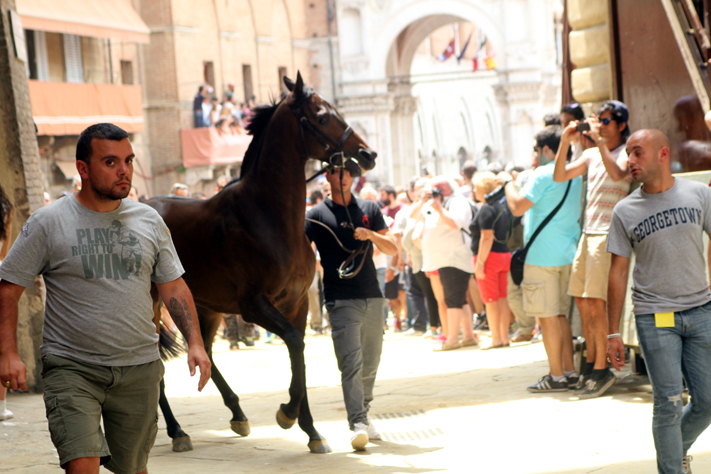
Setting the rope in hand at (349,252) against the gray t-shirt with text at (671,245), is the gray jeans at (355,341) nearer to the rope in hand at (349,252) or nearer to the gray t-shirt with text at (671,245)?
the rope in hand at (349,252)

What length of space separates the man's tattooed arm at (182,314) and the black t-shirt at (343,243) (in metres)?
2.29

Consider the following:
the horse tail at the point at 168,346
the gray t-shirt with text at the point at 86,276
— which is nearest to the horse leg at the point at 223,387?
the horse tail at the point at 168,346

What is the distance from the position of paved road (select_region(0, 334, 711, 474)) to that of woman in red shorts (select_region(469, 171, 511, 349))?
3.98ft

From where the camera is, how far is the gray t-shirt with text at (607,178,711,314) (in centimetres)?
460

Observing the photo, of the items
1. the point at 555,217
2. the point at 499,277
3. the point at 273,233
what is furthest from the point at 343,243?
the point at 499,277

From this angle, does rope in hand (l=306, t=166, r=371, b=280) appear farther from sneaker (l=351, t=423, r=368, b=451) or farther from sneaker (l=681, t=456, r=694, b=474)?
sneaker (l=681, t=456, r=694, b=474)

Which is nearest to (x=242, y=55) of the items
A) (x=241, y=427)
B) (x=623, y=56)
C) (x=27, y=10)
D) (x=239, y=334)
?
(x=27, y=10)

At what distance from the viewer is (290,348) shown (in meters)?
6.17

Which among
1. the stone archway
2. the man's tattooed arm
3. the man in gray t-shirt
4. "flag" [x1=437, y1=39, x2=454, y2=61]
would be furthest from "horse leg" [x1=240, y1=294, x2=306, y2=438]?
"flag" [x1=437, y1=39, x2=454, y2=61]

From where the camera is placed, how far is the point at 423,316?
1402 centimetres

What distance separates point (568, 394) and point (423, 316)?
638cm

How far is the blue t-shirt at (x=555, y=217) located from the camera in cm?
770

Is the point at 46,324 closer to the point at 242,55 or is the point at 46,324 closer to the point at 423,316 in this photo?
the point at 423,316

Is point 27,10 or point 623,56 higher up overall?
point 27,10
